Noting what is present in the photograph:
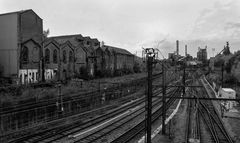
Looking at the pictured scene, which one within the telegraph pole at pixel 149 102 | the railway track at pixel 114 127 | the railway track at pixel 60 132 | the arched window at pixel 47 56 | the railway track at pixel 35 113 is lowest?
the railway track at pixel 114 127

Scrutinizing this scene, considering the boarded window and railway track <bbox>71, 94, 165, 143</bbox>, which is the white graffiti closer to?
the boarded window

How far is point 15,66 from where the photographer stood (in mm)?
26453

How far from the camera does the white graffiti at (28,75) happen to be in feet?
88.3

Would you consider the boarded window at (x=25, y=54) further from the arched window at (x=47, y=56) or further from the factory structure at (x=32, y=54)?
the arched window at (x=47, y=56)

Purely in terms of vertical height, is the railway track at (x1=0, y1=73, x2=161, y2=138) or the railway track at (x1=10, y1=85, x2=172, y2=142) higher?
the railway track at (x1=0, y1=73, x2=161, y2=138)

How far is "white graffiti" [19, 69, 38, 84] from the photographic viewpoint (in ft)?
88.3

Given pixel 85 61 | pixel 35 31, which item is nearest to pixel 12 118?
pixel 35 31

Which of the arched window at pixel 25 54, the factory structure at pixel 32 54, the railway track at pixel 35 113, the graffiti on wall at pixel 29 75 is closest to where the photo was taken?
the railway track at pixel 35 113

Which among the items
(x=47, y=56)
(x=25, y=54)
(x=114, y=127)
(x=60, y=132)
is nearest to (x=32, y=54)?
(x=25, y=54)

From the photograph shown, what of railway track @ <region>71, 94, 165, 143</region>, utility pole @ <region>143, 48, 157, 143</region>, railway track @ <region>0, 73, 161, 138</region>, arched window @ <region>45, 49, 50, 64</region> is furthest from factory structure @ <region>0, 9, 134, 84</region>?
utility pole @ <region>143, 48, 157, 143</region>

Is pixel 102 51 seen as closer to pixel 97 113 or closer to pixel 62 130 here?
pixel 97 113

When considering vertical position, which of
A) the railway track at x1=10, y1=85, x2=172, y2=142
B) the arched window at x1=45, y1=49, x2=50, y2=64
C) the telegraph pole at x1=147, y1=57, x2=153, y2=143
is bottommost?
the railway track at x1=10, y1=85, x2=172, y2=142

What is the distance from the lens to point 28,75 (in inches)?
1090

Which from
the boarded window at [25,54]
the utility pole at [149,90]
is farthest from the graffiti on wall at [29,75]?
the utility pole at [149,90]
